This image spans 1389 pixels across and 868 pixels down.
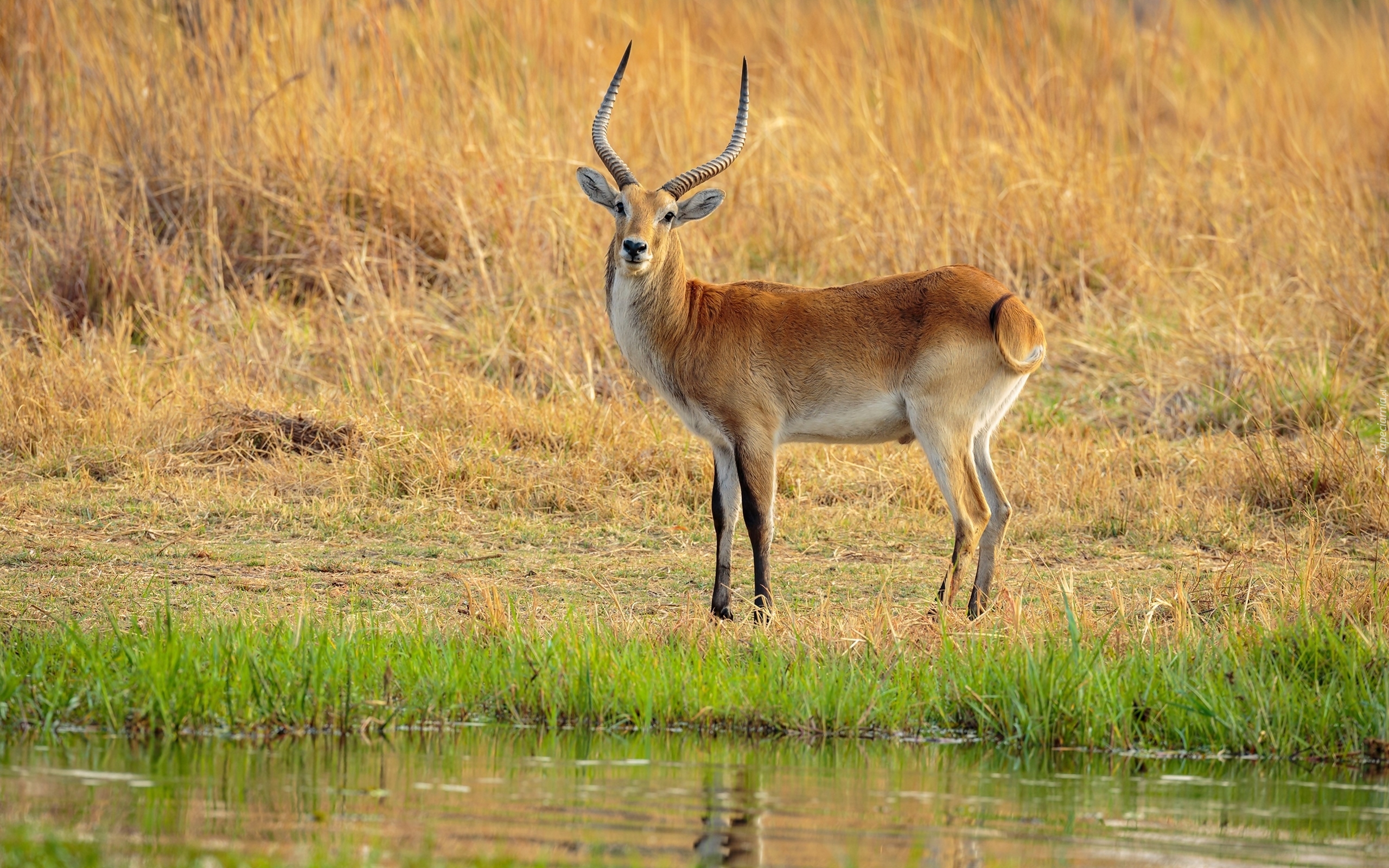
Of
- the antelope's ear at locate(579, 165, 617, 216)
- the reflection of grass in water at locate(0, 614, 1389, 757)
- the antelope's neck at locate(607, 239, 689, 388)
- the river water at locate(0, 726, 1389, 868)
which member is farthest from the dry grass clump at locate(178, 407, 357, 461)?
the river water at locate(0, 726, 1389, 868)

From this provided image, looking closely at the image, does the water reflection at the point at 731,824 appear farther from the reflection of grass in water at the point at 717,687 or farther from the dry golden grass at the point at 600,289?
the dry golden grass at the point at 600,289

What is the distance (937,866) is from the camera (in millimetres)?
3480

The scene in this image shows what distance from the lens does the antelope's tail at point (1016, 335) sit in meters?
6.47

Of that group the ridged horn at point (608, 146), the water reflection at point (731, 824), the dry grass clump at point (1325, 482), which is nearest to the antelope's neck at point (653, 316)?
the ridged horn at point (608, 146)

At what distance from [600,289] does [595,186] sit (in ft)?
10.3

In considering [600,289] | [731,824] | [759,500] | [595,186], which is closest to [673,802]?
[731,824]

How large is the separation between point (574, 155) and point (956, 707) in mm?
6934

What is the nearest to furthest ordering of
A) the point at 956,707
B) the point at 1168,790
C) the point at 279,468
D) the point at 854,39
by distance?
the point at 1168,790 < the point at 956,707 < the point at 279,468 < the point at 854,39

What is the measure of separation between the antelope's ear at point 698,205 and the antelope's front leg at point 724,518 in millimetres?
1012

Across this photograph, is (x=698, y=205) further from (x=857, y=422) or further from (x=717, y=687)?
(x=717, y=687)

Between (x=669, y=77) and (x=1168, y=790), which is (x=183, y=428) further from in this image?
(x=1168, y=790)

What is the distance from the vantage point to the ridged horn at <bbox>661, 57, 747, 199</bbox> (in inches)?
277

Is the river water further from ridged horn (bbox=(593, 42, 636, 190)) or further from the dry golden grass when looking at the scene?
ridged horn (bbox=(593, 42, 636, 190))

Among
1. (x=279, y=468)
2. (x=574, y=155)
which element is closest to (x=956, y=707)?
(x=279, y=468)
